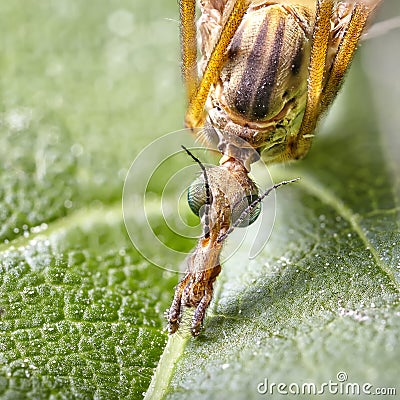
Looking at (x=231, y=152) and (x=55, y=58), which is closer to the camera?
(x=231, y=152)

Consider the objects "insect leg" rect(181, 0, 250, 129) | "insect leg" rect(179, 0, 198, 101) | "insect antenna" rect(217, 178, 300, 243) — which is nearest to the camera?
"insect antenna" rect(217, 178, 300, 243)

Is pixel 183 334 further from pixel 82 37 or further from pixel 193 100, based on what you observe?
pixel 82 37

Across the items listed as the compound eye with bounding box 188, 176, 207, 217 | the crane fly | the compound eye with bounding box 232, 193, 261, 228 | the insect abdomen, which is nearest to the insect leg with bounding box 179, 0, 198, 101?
the crane fly

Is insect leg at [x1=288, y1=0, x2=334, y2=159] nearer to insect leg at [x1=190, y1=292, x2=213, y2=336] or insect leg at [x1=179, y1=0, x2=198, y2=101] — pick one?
insect leg at [x1=179, y1=0, x2=198, y2=101]

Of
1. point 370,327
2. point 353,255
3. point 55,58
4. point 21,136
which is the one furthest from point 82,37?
point 370,327

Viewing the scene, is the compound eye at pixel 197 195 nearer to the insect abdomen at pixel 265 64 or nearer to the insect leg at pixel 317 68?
the insect abdomen at pixel 265 64

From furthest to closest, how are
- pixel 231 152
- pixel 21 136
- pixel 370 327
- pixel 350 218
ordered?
pixel 21 136, pixel 350 218, pixel 231 152, pixel 370 327

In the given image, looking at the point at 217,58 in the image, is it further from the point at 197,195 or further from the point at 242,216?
the point at 242,216

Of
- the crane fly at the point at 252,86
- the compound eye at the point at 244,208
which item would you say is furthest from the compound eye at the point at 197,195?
the compound eye at the point at 244,208
